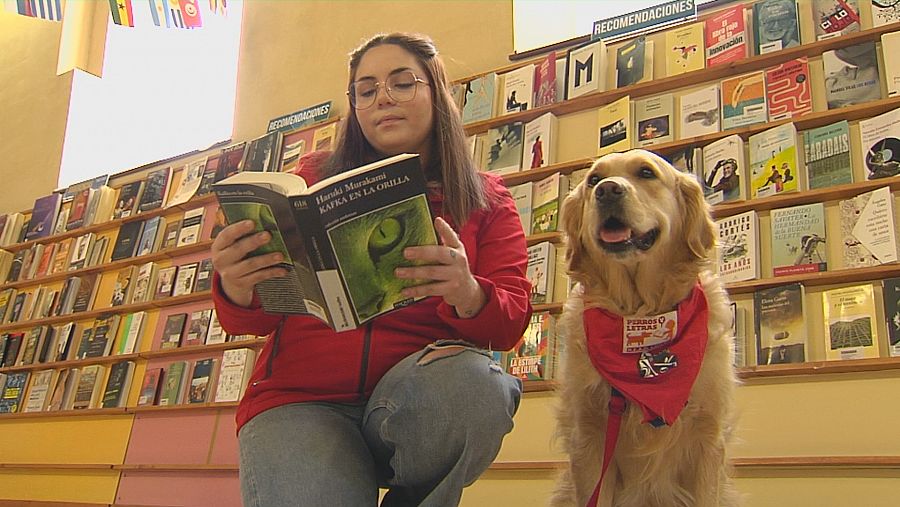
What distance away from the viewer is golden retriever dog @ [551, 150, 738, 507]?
146 centimetres

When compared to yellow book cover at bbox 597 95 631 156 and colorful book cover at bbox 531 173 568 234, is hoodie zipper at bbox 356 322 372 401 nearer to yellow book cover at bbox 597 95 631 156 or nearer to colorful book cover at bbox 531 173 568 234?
colorful book cover at bbox 531 173 568 234

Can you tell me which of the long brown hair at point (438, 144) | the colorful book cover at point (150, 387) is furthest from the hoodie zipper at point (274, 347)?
the colorful book cover at point (150, 387)

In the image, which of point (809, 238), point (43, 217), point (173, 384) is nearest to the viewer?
point (809, 238)

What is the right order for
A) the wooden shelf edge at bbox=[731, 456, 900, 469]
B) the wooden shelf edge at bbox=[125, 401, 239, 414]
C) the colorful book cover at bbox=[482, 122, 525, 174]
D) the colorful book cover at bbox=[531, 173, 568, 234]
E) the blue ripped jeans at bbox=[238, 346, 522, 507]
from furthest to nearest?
1. the wooden shelf edge at bbox=[125, 401, 239, 414]
2. the colorful book cover at bbox=[482, 122, 525, 174]
3. the colorful book cover at bbox=[531, 173, 568, 234]
4. the wooden shelf edge at bbox=[731, 456, 900, 469]
5. the blue ripped jeans at bbox=[238, 346, 522, 507]

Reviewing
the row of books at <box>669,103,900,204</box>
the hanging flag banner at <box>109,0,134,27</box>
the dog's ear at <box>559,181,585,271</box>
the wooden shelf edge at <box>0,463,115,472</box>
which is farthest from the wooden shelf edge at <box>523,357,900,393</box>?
the hanging flag banner at <box>109,0,134,27</box>

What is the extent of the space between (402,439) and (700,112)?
197 centimetres

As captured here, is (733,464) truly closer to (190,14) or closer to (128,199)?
(128,199)

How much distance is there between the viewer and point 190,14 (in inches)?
172

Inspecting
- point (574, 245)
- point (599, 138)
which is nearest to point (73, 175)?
point (599, 138)

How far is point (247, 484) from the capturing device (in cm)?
115

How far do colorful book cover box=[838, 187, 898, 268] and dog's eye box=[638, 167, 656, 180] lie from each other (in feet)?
3.04

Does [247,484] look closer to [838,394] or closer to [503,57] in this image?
[838,394]

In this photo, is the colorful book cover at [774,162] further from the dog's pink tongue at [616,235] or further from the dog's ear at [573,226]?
the dog's pink tongue at [616,235]

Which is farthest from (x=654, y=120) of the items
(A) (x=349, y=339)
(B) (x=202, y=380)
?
(B) (x=202, y=380)
